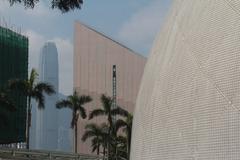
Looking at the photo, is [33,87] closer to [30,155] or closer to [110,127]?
[30,155]

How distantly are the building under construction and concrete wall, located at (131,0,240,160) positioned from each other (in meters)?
59.0

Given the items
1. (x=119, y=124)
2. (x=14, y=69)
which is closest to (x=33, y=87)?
(x=119, y=124)

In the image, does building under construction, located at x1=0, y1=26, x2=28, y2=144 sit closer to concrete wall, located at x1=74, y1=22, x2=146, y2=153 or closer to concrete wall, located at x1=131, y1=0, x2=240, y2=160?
concrete wall, located at x1=74, y1=22, x2=146, y2=153

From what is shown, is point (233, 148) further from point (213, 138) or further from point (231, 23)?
point (231, 23)

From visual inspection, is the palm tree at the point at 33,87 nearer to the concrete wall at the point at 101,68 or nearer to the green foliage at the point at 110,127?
the green foliage at the point at 110,127

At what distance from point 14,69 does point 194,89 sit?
66.4 metres

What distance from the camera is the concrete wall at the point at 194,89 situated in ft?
38.0

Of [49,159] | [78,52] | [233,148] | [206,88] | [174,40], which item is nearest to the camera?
[233,148]

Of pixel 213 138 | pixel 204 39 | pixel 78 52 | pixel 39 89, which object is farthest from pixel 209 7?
pixel 78 52

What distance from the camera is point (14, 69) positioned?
253ft

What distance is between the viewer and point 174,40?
14219 mm

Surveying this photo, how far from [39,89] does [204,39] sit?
3149 centimetres

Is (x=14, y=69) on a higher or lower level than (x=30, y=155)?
higher

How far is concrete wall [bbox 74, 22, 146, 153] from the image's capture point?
91438mm
